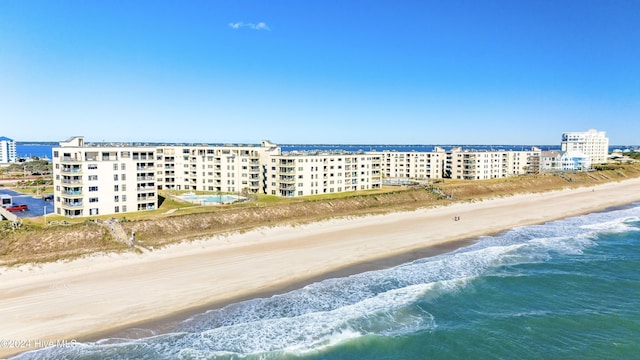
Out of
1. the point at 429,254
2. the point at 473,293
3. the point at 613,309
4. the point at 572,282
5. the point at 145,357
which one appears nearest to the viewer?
the point at 145,357

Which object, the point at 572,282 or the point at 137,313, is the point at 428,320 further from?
the point at 137,313

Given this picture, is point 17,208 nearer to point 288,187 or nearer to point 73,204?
point 73,204

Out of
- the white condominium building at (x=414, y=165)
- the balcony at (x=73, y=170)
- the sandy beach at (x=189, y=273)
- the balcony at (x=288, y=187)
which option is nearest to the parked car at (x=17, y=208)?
the balcony at (x=73, y=170)

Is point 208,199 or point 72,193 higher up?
point 72,193

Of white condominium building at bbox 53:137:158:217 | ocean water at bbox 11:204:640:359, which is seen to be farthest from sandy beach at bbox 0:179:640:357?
white condominium building at bbox 53:137:158:217

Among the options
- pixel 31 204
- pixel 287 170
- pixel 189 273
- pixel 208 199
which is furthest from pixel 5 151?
pixel 189 273

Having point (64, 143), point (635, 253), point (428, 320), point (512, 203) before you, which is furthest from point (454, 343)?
point (512, 203)

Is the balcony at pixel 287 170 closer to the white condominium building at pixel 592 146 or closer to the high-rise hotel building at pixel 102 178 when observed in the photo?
the high-rise hotel building at pixel 102 178
